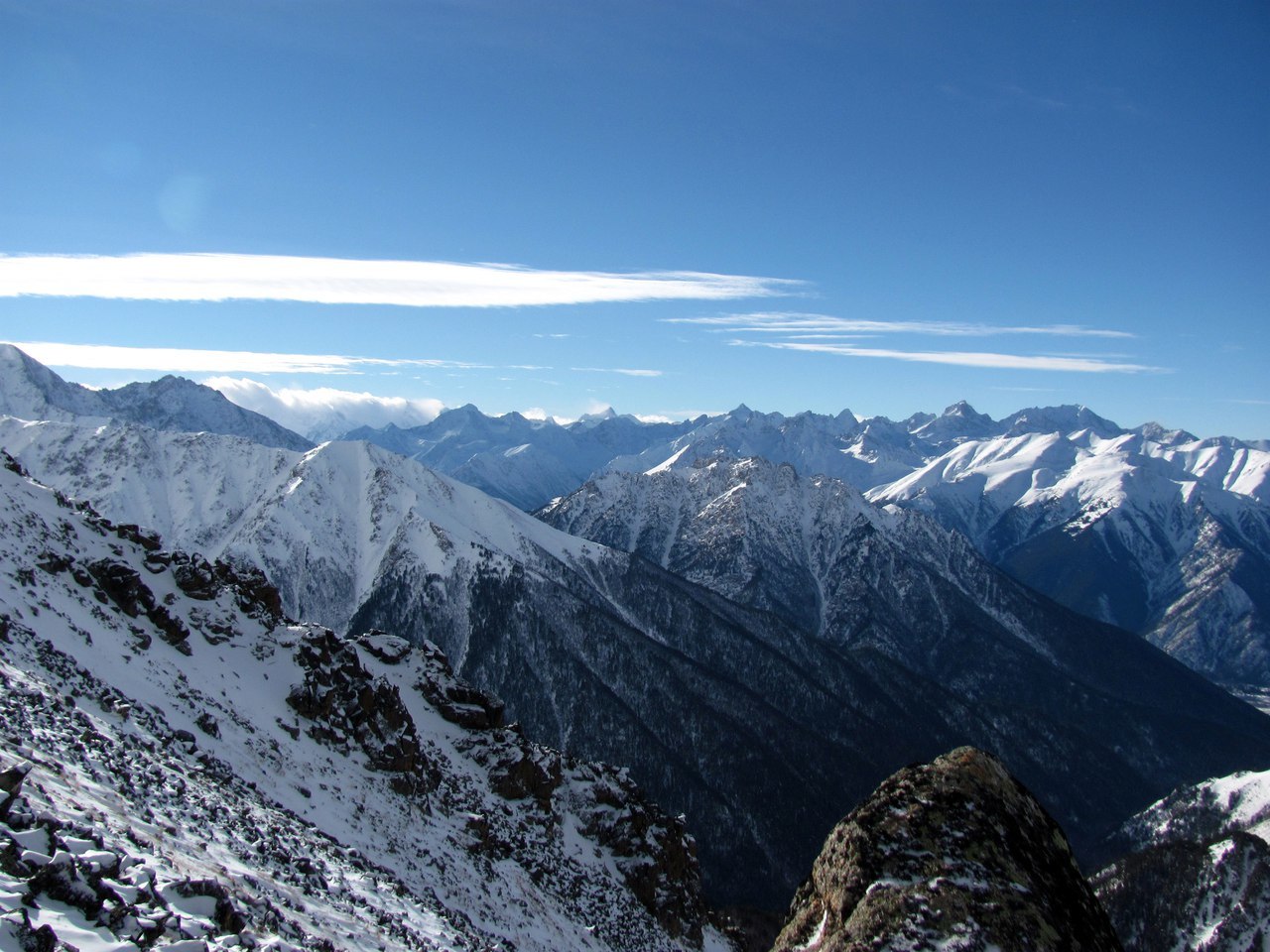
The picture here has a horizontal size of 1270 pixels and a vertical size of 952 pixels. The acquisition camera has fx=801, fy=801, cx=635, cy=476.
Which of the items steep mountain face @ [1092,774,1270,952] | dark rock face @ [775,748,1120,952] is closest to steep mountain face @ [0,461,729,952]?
dark rock face @ [775,748,1120,952]

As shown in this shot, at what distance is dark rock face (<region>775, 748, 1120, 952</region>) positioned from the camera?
46.0 ft

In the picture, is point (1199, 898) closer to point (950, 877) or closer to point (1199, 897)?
point (1199, 897)

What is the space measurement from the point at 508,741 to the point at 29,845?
6715 centimetres

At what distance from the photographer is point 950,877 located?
1461 cm

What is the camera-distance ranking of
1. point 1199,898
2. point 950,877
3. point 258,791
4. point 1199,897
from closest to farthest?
point 950,877 → point 258,791 → point 1199,898 → point 1199,897

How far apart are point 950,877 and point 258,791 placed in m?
46.0

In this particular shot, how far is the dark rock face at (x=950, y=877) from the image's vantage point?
14023 millimetres

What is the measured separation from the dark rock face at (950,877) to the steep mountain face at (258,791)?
1615 cm

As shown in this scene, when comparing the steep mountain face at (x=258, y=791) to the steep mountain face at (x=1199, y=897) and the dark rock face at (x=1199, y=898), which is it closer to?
the steep mountain face at (x=1199, y=897)

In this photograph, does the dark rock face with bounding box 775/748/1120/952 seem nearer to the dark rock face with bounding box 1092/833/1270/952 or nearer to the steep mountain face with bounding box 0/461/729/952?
the steep mountain face with bounding box 0/461/729/952

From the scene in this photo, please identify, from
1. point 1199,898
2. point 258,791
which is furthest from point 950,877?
point 1199,898

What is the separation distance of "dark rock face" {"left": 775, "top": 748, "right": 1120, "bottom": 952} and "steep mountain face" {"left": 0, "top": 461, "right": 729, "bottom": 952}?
53.0 ft

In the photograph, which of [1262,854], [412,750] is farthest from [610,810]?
[1262,854]

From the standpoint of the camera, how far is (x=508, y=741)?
85.8 metres
